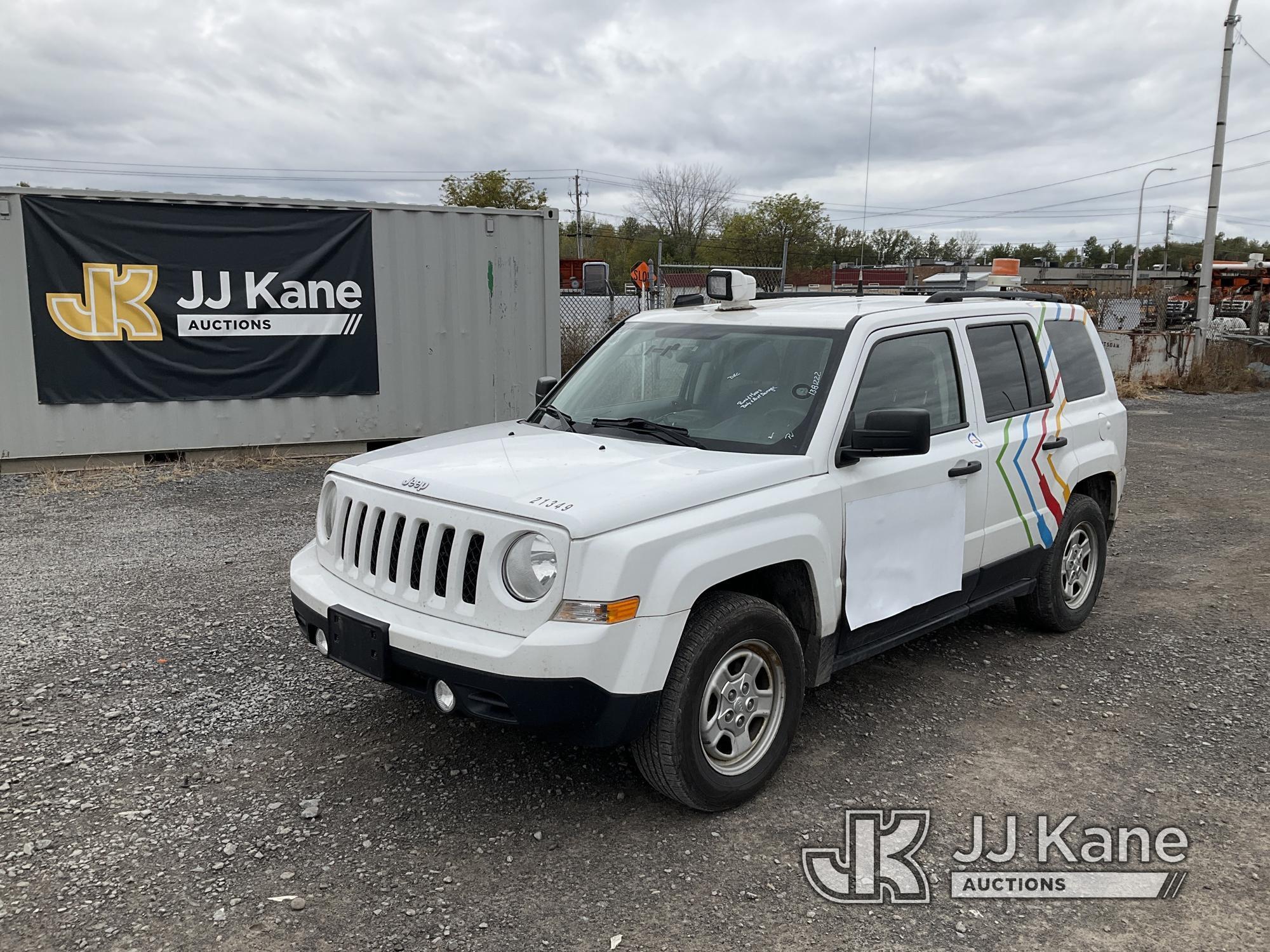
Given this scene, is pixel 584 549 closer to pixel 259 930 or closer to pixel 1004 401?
pixel 259 930

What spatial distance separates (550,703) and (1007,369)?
9.97 feet

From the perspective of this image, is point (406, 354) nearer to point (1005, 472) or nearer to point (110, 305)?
point (110, 305)

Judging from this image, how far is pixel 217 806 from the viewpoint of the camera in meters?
3.58

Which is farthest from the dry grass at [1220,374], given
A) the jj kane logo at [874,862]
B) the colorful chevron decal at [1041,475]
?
the jj kane logo at [874,862]

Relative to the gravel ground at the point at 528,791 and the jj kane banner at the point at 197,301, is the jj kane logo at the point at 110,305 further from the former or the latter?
the gravel ground at the point at 528,791

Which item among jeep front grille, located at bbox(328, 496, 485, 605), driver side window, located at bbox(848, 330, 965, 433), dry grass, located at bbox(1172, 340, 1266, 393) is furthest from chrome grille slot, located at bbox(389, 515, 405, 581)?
dry grass, located at bbox(1172, 340, 1266, 393)

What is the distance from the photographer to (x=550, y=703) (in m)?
3.05

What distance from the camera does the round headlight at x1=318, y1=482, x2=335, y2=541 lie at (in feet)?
12.9

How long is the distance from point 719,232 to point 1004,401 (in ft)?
142

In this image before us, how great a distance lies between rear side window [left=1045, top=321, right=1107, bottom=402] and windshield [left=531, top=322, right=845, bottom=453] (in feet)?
6.18

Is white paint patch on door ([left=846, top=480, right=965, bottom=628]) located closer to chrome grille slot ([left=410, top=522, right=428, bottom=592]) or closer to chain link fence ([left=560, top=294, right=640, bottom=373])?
chrome grille slot ([left=410, top=522, right=428, bottom=592])

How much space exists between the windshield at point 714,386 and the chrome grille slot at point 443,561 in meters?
1.01

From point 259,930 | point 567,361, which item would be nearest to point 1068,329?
point 259,930

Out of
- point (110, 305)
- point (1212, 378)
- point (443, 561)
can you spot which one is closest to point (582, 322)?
point (110, 305)
